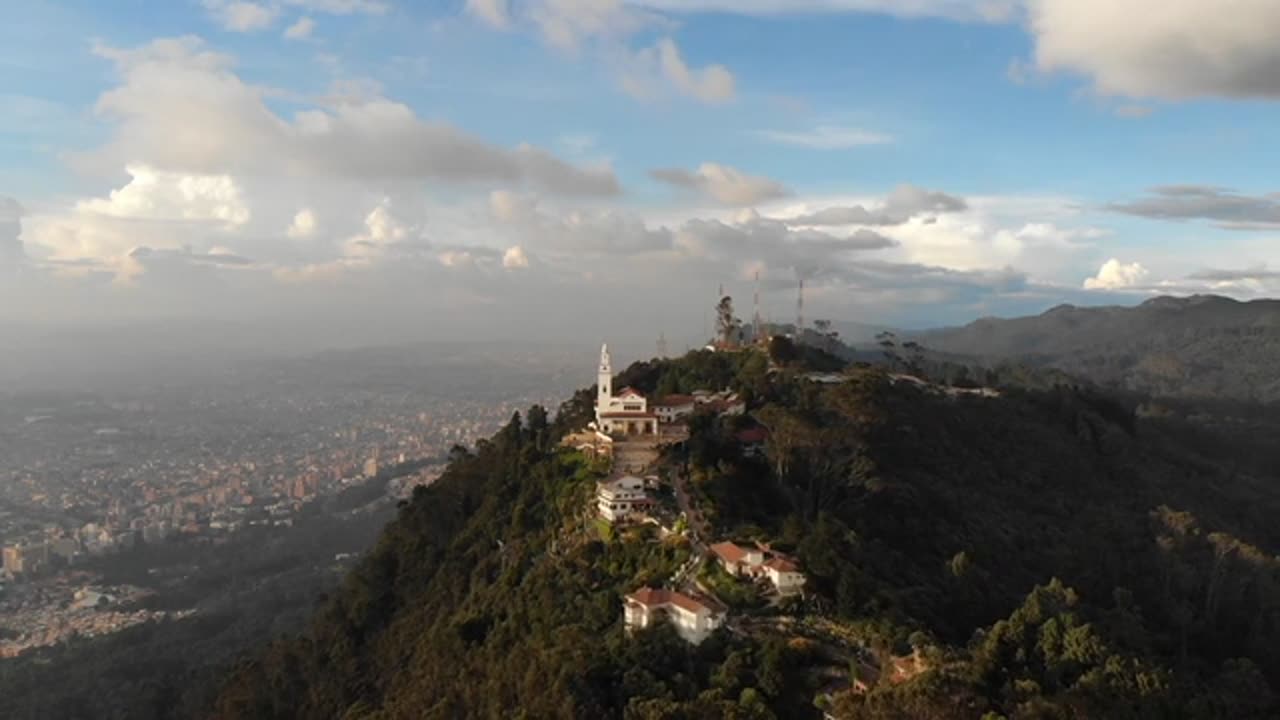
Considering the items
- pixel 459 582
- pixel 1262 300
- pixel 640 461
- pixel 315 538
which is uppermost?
pixel 1262 300

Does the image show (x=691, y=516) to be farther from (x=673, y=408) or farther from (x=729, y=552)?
(x=673, y=408)

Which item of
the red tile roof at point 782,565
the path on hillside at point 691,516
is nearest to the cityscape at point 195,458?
the path on hillside at point 691,516

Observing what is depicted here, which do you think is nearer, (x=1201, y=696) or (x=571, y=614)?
(x=1201, y=696)

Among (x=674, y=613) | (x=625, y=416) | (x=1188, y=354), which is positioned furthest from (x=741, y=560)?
(x=1188, y=354)

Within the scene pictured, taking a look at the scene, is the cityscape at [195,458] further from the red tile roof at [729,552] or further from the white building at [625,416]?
the red tile roof at [729,552]

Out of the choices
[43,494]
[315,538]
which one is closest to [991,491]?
[315,538]

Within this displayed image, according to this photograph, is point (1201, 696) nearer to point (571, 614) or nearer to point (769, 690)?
point (769, 690)

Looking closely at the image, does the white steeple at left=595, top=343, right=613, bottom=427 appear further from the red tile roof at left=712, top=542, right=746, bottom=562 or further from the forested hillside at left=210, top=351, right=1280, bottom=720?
the red tile roof at left=712, top=542, right=746, bottom=562
